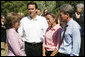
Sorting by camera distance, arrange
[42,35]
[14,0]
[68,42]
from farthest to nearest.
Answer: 1. [14,0]
2. [42,35]
3. [68,42]

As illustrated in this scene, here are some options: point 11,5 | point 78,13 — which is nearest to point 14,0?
point 11,5

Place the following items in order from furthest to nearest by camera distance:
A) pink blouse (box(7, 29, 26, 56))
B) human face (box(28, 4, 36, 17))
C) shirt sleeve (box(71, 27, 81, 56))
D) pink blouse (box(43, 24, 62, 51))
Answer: human face (box(28, 4, 36, 17)) → pink blouse (box(43, 24, 62, 51)) → pink blouse (box(7, 29, 26, 56)) → shirt sleeve (box(71, 27, 81, 56))

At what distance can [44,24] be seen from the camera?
6934 millimetres

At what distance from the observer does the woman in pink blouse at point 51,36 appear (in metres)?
6.20

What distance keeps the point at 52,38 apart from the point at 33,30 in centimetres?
69

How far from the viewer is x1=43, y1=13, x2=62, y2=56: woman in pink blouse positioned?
20.4 ft

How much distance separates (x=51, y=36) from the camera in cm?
626

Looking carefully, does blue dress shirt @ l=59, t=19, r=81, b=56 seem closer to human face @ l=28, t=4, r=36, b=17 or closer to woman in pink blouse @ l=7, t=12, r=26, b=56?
woman in pink blouse @ l=7, t=12, r=26, b=56

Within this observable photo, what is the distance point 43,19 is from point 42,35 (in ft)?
1.22

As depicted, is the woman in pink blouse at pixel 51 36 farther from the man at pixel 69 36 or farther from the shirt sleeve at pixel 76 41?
the shirt sleeve at pixel 76 41

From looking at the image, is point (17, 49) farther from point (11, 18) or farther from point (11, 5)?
point (11, 5)

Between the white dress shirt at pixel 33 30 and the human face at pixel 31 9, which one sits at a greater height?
the human face at pixel 31 9

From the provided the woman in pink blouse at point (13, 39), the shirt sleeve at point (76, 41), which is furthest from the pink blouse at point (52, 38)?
the shirt sleeve at point (76, 41)

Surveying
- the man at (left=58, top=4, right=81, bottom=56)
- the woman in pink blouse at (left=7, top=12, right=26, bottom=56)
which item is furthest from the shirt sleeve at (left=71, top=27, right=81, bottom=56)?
the woman in pink blouse at (left=7, top=12, right=26, bottom=56)
